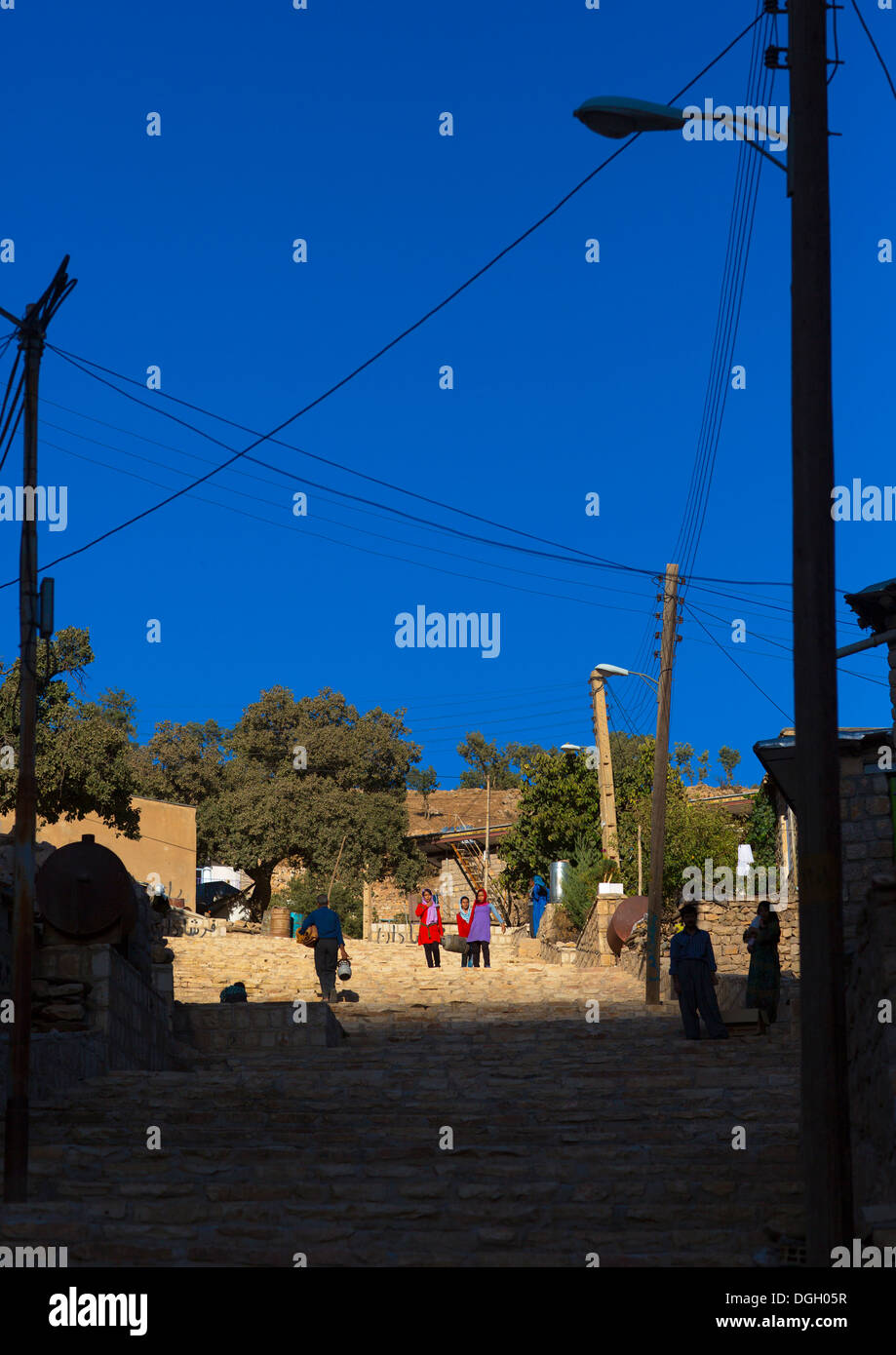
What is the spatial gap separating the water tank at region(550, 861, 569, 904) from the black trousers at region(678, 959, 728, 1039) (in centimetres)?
1996

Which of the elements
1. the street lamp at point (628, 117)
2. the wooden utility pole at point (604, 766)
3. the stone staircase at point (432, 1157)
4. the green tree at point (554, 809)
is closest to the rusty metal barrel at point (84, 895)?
the stone staircase at point (432, 1157)

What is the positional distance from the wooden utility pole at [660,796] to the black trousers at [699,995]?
466cm

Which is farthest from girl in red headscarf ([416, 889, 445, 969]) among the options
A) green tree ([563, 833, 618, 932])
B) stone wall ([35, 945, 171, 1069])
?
stone wall ([35, 945, 171, 1069])

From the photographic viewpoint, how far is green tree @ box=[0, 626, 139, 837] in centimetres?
3656

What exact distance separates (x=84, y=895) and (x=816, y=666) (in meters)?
11.2

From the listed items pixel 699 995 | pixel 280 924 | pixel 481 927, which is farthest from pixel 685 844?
pixel 699 995

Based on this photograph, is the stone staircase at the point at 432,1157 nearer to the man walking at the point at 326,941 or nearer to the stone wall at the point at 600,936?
the man walking at the point at 326,941

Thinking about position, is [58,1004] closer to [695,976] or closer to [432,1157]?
[432,1157]

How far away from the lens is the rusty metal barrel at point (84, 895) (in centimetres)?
1613

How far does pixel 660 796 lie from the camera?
2330 centimetres

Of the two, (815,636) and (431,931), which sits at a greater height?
(815,636)
